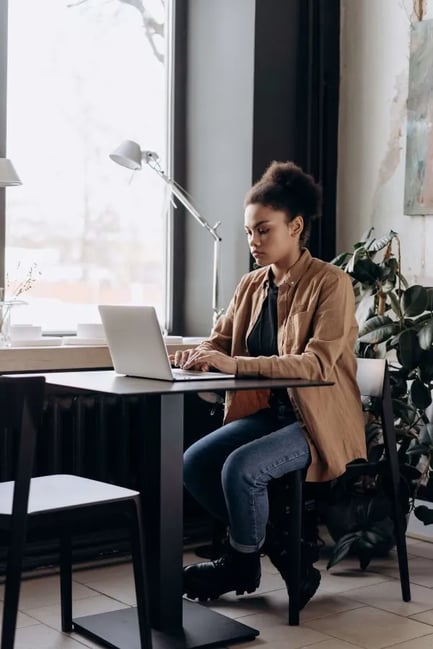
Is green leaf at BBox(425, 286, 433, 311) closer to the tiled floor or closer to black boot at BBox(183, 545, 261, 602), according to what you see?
the tiled floor

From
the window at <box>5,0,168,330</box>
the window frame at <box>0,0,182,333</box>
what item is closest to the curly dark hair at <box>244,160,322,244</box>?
the window at <box>5,0,168,330</box>

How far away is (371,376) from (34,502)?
1.22 m

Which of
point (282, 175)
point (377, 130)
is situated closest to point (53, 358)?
point (282, 175)

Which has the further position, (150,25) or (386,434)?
(150,25)

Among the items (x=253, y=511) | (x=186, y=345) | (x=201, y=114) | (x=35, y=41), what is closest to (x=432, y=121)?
(x=201, y=114)

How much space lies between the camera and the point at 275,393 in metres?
3.06

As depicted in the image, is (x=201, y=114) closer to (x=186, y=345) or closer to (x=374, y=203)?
(x=374, y=203)

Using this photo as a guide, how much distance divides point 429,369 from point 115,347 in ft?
3.89

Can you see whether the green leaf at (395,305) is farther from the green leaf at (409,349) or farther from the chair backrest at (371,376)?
the chair backrest at (371,376)

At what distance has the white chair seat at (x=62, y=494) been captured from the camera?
7.35ft

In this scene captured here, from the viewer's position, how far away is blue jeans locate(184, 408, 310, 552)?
276 centimetres

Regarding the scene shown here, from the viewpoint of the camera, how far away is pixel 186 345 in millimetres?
3730

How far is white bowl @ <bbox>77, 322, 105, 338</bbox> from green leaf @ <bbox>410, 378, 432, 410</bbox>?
1131mm

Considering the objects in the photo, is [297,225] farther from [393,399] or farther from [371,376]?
[393,399]
